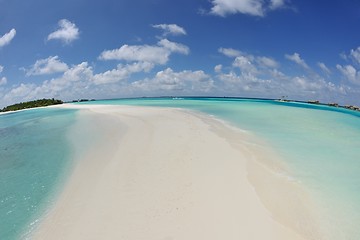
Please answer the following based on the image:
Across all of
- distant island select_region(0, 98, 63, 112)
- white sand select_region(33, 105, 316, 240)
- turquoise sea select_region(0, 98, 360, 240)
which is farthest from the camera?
distant island select_region(0, 98, 63, 112)

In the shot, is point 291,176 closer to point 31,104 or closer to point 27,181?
point 27,181

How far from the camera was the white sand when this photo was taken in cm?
429

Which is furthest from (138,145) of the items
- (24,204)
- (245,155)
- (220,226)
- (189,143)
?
(220,226)

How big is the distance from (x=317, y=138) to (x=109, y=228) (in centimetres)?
1145

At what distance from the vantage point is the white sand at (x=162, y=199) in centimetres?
429

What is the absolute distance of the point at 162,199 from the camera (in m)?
5.42

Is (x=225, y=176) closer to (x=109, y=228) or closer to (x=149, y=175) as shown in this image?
(x=149, y=175)

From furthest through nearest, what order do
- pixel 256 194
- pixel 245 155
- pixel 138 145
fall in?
1. pixel 138 145
2. pixel 245 155
3. pixel 256 194

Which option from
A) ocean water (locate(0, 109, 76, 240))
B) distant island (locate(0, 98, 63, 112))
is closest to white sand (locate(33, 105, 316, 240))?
ocean water (locate(0, 109, 76, 240))

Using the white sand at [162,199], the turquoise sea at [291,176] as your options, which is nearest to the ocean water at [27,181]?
the turquoise sea at [291,176]

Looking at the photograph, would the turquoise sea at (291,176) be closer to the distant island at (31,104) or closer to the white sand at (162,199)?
the white sand at (162,199)

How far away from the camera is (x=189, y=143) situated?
10.2m

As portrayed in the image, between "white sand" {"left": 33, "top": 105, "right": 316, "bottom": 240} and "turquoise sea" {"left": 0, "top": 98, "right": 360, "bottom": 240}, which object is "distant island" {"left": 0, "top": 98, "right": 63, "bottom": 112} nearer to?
"turquoise sea" {"left": 0, "top": 98, "right": 360, "bottom": 240}

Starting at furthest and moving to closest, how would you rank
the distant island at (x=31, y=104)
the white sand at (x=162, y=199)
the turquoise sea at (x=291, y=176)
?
1. the distant island at (x=31, y=104)
2. the turquoise sea at (x=291, y=176)
3. the white sand at (x=162, y=199)
